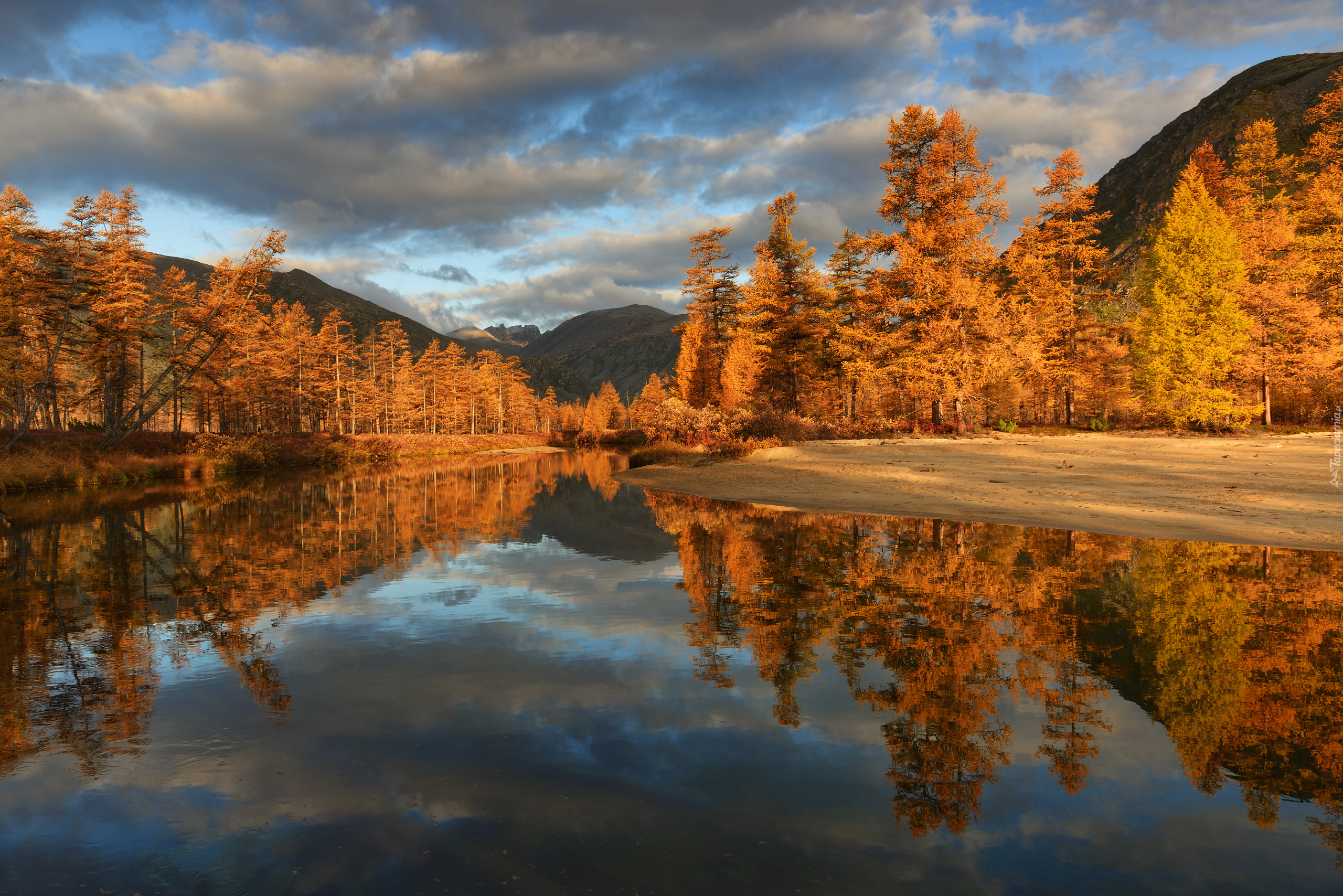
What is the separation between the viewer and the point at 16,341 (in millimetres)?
38500

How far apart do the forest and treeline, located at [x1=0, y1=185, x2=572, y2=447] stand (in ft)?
0.92

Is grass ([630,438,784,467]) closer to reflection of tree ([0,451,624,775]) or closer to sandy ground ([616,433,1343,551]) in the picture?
sandy ground ([616,433,1343,551])

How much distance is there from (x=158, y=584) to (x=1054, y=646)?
45.6ft

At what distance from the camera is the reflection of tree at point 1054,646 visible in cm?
429

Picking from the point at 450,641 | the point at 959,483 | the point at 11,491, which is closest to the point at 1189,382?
the point at 959,483

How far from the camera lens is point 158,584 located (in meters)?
10.8

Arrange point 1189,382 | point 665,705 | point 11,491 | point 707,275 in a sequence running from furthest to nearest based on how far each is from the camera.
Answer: point 707,275
point 1189,382
point 11,491
point 665,705

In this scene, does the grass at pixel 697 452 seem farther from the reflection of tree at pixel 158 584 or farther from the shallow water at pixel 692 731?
the shallow water at pixel 692 731

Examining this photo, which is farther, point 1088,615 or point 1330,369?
point 1330,369

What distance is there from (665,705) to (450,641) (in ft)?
11.1

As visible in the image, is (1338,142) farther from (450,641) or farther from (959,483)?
(450,641)

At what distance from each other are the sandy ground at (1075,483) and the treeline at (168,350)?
3030 cm

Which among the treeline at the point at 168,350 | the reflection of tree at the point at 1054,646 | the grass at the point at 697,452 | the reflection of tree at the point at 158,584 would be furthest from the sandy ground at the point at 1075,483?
the treeline at the point at 168,350

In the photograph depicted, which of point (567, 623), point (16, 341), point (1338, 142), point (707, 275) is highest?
point (1338, 142)
